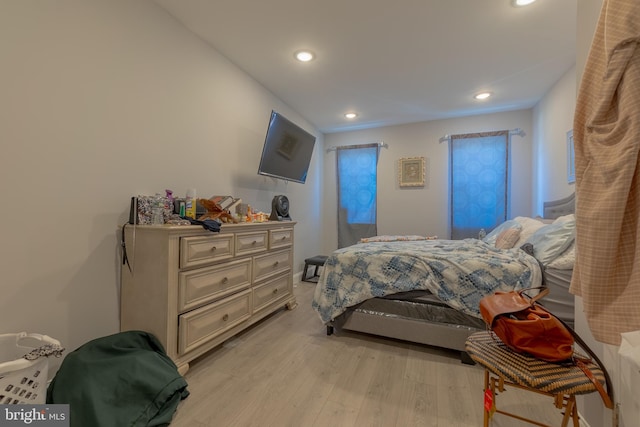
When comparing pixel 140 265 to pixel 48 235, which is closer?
pixel 48 235

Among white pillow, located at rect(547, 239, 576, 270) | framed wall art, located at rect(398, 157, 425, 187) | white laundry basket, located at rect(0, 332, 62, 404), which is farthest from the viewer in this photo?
framed wall art, located at rect(398, 157, 425, 187)

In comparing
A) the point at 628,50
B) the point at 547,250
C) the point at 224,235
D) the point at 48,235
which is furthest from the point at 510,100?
the point at 48,235

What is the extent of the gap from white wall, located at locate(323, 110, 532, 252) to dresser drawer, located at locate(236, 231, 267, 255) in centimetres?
261

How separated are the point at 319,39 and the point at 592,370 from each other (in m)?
2.64

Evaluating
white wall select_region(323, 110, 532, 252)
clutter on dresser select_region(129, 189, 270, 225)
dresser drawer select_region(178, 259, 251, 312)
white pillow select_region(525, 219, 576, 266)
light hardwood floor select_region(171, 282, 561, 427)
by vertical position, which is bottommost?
light hardwood floor select_region(171, 282, 561, 427)

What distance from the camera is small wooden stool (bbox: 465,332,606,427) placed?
93 cm

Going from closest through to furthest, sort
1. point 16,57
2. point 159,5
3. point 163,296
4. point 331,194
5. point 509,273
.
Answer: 1. point 16,57
2. point 163,296
3. point 509,273
4. point 159,5
5. point 331,194

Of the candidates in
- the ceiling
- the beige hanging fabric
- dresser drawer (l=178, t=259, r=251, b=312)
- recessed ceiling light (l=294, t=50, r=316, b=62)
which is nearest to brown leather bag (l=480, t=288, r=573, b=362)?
A: the beige hanging fabric

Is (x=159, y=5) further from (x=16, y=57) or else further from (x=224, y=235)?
(x=224, y=235)

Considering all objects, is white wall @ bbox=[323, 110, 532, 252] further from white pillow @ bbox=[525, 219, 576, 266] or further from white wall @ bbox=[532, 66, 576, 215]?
white pillow @ bbox=[525, 219, 576, 266]

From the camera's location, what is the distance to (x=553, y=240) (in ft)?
6.28

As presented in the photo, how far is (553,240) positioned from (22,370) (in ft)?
9.91

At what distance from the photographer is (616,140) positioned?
0.80 m

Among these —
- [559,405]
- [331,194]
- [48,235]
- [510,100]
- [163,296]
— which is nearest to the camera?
[559,405]
